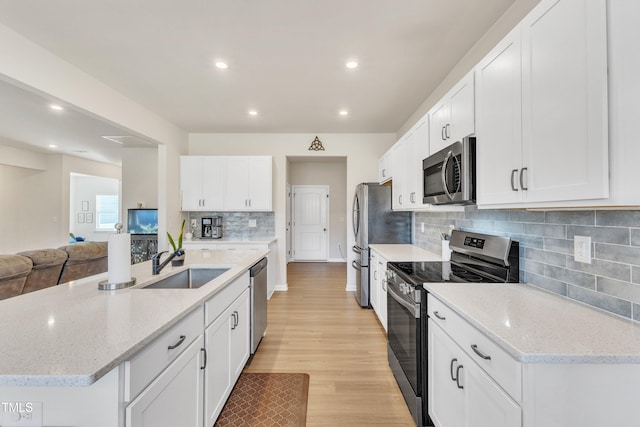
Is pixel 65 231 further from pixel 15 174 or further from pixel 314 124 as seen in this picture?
pixel 314 124

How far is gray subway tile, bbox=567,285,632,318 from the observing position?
1.10m

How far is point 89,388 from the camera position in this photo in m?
0.83

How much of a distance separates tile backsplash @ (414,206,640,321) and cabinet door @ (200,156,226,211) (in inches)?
147

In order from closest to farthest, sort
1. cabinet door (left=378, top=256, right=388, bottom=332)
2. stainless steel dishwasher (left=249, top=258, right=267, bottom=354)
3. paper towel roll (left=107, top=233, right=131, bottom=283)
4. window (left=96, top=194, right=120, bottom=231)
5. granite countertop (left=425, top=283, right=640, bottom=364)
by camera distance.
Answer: granite countertop (left=425, top=283, right=640, bottom=364) → paper towel roll (left=107, top=233, right=131, bottom=283) → stainless steel dishwasher (left=249, top=258, right=267, bottom=354) → cabinet door (left=378, top=256, right=388, bottom=332) → window (left=96, top=194, right=120, bottom=231)

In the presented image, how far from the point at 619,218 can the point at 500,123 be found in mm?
629

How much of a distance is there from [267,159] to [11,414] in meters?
3.88

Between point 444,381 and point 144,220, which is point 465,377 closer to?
point 444,381

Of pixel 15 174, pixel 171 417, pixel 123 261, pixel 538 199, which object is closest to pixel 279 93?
pixel 123 261

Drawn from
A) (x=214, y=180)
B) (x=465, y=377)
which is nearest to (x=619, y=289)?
(x=465, y=377)

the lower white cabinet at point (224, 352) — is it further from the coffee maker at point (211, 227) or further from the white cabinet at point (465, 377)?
the coffee maker at point (211, 227)

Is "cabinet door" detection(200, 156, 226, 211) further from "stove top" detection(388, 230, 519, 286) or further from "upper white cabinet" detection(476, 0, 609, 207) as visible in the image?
"upper white cabinet" detection(476, 0, 609, 207)

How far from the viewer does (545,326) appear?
3.42ft

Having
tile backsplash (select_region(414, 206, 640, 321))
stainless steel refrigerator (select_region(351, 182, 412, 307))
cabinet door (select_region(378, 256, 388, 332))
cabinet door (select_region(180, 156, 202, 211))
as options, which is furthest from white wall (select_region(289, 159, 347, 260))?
tile backsplash (select_region(414, 206, 640, 321))

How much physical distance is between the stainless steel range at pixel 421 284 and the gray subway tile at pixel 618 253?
48 centimetres
